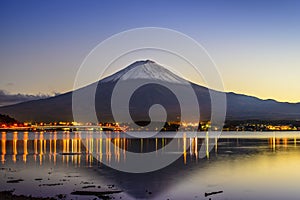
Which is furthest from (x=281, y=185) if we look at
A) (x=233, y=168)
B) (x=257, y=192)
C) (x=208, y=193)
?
(x=233, y=168)

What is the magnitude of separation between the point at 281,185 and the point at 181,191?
18.4 feet

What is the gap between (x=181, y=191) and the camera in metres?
17.5

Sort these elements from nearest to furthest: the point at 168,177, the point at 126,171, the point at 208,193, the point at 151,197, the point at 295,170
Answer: the point at 151,197 → the point at 208,193 → the point at 168,177 → the point at 126,171 → the point at 295,170

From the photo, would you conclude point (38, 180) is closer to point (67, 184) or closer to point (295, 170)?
point (67, 184)

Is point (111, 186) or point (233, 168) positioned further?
point (233, 168)

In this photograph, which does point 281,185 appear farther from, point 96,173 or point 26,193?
point 26,193

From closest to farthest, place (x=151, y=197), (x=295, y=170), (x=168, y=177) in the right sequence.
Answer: (x=151, y=197) < (x=168, y=177) < (x=295, y=170)

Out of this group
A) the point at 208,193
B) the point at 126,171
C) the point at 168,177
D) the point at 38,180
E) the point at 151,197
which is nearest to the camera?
the point at 151,197

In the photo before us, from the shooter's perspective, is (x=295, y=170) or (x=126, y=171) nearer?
(x=126, y=171)

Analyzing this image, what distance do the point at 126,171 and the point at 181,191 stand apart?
7.02 meters

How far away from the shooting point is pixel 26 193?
1588cm

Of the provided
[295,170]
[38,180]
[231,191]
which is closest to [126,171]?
[38,180]

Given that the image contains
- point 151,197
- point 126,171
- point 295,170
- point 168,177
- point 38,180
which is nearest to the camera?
point 151,197

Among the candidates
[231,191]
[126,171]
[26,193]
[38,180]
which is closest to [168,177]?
[126,171]
